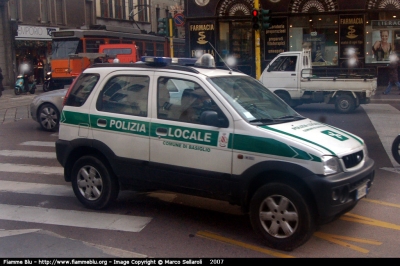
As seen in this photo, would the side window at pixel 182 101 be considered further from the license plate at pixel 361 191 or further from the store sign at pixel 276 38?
the store sign at pixel 276 38

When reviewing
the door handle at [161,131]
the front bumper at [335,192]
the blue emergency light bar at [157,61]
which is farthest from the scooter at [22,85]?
the front bumper at [335,192]

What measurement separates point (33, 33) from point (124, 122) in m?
30.5

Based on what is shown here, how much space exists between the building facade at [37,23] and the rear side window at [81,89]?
2236 cm

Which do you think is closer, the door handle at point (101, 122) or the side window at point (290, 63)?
the door handle at point (101, 122)

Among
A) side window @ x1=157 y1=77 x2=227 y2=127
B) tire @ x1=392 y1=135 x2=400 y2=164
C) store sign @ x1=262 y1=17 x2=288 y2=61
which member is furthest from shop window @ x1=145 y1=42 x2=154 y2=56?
side window @ x1=157 y1=77 x2=227 y2=127

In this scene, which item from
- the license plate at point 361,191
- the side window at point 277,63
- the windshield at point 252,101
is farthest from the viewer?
the side window at point 277,63

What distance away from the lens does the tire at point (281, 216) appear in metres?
5.23

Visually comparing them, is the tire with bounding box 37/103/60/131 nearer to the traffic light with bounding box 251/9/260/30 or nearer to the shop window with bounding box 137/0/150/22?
the traffic light with bounding box 251/9/260/30

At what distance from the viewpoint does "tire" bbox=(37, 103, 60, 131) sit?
13414mm

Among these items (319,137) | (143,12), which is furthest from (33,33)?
(319,137)

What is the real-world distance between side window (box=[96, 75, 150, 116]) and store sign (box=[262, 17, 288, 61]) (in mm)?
19525

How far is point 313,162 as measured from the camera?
516 cm

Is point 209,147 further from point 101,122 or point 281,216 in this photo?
point 101,122

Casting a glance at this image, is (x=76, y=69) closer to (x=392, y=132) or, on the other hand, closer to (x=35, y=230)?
(x=392, y=132)
